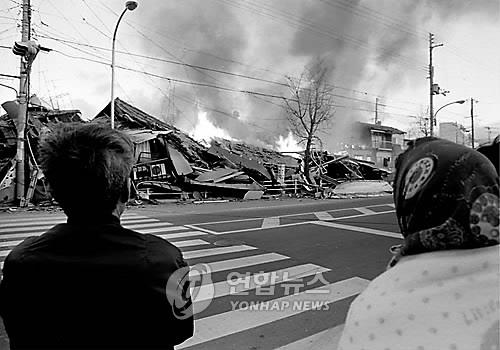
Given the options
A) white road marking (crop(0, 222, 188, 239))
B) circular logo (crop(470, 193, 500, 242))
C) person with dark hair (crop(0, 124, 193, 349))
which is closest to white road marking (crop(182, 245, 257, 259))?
white road marking (crop(0, 222, 188, 239))

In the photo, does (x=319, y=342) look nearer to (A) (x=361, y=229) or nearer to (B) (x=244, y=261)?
(B) (x=244, y=261)

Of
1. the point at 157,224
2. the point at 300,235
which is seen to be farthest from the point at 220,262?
the point at 157,224

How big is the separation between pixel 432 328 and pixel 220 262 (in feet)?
19.2

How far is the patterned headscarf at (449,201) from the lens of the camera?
1.07 meters

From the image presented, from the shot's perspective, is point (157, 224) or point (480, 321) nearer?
point (480, 321)

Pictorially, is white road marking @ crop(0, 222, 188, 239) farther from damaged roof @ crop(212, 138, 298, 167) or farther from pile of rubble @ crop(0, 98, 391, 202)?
damaged roof @ crop(212, 138, 298, 167)

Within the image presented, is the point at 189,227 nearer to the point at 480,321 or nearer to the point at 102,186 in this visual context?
the point at 102,186

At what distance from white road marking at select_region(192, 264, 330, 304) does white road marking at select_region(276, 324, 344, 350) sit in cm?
153

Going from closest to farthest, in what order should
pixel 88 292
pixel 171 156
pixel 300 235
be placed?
pixel 88 292, pixel 300 235, pixel 171 156

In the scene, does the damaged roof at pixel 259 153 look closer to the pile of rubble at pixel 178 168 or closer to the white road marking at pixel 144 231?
the pile of rubble at pixel 178 168

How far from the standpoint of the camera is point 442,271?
3.49ft

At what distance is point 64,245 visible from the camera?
59.3 inches

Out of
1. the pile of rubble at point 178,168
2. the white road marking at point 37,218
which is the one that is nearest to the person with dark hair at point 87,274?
the white road marking at point 37,218

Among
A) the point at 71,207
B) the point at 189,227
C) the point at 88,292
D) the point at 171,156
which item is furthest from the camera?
the point at 171,156
